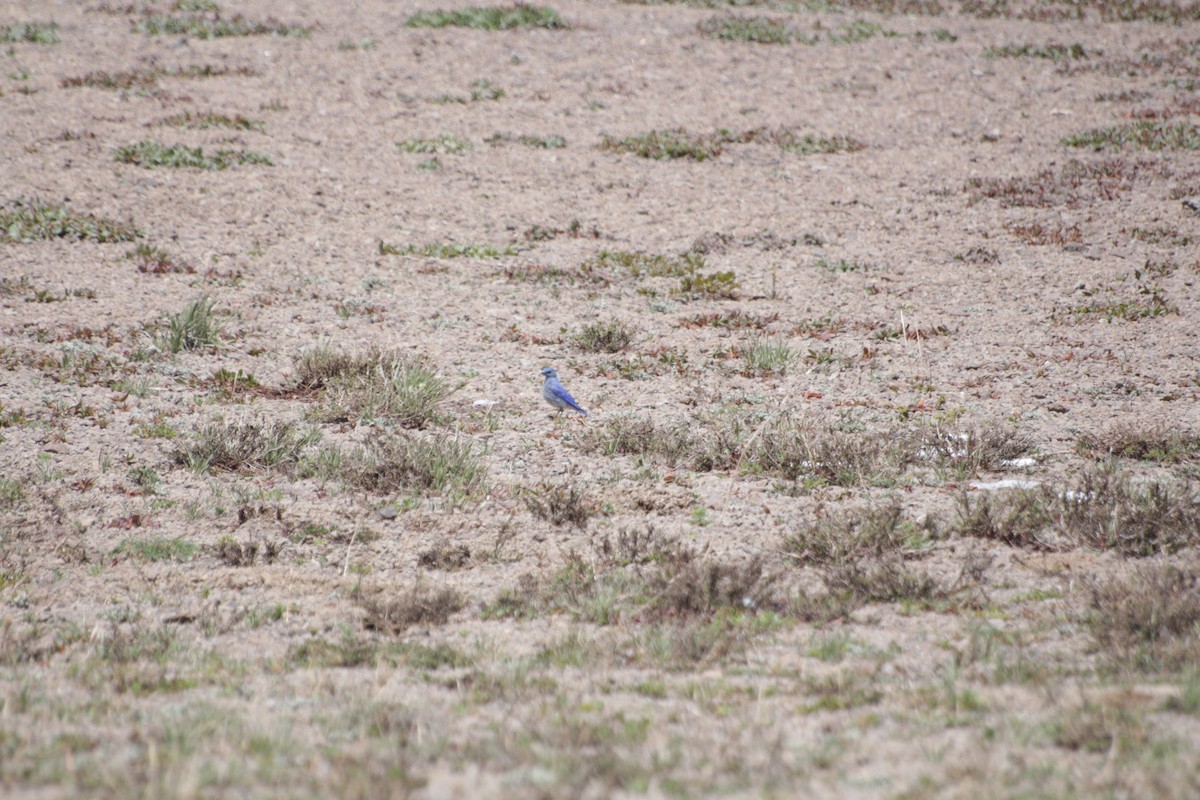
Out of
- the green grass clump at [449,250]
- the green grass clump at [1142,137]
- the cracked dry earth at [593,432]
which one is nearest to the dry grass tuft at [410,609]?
the cracked dry earth at [593,432]

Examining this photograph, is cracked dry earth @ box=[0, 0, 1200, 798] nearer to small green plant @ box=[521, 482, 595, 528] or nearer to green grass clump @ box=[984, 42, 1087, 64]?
small green plant @ box=[521, 482, 595, 528]

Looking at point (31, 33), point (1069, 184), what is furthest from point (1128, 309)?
point (31, 33)

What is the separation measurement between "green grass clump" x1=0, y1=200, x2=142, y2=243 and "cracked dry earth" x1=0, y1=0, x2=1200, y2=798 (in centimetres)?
8

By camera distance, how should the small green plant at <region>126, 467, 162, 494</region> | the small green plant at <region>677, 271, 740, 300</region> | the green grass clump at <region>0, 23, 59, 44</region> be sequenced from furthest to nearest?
the green grass clump at <region>0, 23, 59, 44</region>, the small green plant at <region>677, 271, 740, 300</region>, the small green plant at <region>126, 467, 162, 494</region>

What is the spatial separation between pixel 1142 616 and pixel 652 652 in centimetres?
219

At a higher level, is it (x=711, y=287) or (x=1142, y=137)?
(x=1142, y=137)

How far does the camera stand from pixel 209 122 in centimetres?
1456

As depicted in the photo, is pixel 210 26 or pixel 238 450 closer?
pixel 238 450

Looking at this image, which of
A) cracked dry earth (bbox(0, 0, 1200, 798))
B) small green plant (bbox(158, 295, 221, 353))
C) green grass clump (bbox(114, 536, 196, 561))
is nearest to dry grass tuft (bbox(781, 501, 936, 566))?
cracked dry earth (bbox(0, 0, 1200, 798))

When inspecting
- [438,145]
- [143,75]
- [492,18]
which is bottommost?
[438,145]

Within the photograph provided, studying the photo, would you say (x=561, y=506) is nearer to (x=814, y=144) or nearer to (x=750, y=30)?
(x=814, y=144)

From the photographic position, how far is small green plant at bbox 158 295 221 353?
343 inches

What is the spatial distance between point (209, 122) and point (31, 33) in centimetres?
653

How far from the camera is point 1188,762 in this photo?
326cm
